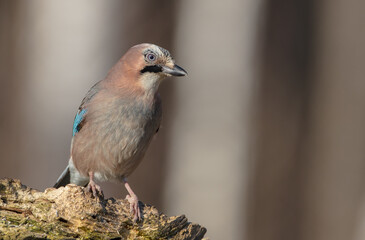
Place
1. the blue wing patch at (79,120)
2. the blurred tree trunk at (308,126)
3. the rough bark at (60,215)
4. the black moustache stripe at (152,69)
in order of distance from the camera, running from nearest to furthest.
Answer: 1. the rough bark at (60,215)
2. the black moustache stripe at (152,69)
3. the blue wing patch at (79,120)
4. the blurred tree trunk at (308,126)

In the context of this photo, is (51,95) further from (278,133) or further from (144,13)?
(278,133)

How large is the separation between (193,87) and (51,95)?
2869 mm

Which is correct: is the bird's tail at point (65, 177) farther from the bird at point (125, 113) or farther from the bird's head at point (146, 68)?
the bird's head at point (146, 68)

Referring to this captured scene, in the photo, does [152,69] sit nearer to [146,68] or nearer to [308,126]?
[146,68]

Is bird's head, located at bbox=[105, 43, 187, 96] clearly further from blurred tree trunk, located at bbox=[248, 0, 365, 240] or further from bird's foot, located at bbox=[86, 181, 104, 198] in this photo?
blurred tree trunk, located at bbox=[248, 0, 365, 240]

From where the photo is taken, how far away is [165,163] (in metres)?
13.5

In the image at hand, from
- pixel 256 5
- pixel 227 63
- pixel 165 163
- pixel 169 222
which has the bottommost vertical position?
pixel 165 163

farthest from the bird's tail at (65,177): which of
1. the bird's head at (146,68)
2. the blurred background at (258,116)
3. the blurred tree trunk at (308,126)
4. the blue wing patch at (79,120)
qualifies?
the blurred tree trunk at (308,126)

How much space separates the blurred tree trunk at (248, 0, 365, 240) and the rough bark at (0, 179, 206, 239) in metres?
8.48

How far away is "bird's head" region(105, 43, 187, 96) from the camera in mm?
6691

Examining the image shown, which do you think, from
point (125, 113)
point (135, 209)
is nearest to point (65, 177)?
point (125, 113)

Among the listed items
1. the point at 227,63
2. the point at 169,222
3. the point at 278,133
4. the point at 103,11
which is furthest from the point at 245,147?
the point at 169,222

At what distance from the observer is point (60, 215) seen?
5184 millimetres

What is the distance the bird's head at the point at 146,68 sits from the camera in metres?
6.69
